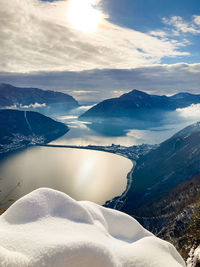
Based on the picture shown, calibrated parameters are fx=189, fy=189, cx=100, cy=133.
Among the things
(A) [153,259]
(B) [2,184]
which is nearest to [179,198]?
(A) [153,259]

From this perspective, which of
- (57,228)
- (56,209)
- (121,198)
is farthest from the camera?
(121,198)

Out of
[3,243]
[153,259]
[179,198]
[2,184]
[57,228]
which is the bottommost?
[2,184]

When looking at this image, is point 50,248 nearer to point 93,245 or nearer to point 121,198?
point 93,245

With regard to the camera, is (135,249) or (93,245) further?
(135,249)

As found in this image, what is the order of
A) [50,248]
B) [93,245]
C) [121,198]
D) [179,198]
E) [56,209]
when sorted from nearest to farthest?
[50,248], [93,245], [56,209], [179,198], [121,198]

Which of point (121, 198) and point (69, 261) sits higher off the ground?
point (69, 261)

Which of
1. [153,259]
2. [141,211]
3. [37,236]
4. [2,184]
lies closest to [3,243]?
[37,236]
